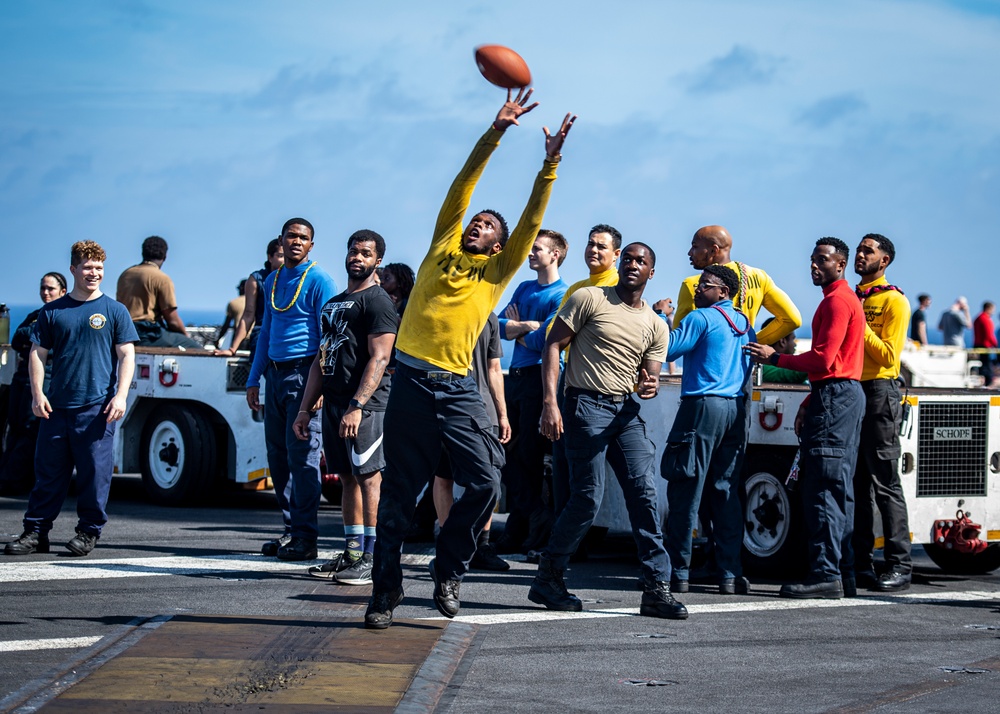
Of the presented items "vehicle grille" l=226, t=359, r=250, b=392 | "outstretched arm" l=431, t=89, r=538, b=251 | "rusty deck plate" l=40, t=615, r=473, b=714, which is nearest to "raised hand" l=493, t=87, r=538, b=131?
"outstretched arm" l=431, t=89, r=538, b=251

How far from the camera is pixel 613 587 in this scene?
877 centimetres

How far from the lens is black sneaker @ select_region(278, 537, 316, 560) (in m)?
A: 9.24

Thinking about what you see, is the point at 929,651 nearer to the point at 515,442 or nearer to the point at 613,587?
the point at 613,587

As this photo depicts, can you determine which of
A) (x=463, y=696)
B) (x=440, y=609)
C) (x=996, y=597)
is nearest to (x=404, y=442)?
(x=440, y=609)

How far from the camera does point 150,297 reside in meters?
13.4

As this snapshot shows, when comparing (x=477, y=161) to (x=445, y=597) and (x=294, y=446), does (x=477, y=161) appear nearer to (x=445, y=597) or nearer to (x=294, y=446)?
(x=445, y=597)

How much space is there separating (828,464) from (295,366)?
3.39 metres

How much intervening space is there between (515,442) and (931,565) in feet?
10.7

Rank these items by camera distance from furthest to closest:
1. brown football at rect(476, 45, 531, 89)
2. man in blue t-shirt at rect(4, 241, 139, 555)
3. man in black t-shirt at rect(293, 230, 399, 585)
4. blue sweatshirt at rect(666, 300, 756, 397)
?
man in blue t-shirt at rect(4, 241, 139, 555), blue sweatshirt at rect(666, 300, 756, 397), man in black t-shirt at rect(293, 230, 399, 585), brown football at rect(476, 45, 531, 89)

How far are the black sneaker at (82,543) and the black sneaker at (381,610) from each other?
123 inches

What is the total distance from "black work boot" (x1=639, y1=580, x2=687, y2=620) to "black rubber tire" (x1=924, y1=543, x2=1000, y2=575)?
10.0 ft

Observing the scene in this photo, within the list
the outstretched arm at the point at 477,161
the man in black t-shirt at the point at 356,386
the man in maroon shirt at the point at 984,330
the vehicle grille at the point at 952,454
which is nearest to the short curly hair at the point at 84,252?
the man in black t-shirt at the point at 356,386

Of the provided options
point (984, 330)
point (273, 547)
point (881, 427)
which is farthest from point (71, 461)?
point (984, 330)

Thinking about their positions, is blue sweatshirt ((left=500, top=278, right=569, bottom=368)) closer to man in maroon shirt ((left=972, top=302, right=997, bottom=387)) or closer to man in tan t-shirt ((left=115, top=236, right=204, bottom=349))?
man in tan t-shirt ((left=115, top=236, right=204, bottom=349))
